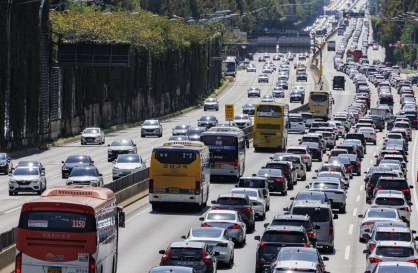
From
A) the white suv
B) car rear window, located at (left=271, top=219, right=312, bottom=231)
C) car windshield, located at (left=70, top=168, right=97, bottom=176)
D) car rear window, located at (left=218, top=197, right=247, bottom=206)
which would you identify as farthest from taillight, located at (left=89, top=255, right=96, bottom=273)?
the white suv

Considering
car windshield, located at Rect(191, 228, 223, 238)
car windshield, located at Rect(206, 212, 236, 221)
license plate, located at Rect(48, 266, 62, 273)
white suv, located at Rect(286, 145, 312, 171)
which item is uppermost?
license plate, located at Rect(48, 266, 62, 273)

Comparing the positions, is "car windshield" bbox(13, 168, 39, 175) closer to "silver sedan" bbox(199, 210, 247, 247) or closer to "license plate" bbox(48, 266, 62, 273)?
"silver sedan" bbox(199, 210, 247, 247)

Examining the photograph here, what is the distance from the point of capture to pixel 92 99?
10094cm

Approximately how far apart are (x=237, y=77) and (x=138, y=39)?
78.1 meters

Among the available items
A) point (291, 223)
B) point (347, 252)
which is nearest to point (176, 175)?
point (347, 252)

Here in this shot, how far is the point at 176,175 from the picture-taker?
4559 centimetres

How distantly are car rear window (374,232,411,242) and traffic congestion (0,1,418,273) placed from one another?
42 mm

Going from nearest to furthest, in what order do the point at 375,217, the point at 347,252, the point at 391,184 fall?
the point at 347,252 → the point at 375,217 → the point at 391,184

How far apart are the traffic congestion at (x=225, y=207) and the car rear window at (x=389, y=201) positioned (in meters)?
0.05

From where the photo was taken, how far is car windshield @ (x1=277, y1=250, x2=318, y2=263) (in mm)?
27250

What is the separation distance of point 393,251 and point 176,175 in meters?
17.1

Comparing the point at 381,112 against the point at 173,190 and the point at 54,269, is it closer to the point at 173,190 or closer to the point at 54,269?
the point at 173,190

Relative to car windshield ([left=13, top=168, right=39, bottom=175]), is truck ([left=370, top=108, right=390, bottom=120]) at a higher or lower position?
lower

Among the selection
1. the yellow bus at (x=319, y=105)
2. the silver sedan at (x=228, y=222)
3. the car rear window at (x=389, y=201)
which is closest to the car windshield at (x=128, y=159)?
the car rear window at (x=389, y=201)
